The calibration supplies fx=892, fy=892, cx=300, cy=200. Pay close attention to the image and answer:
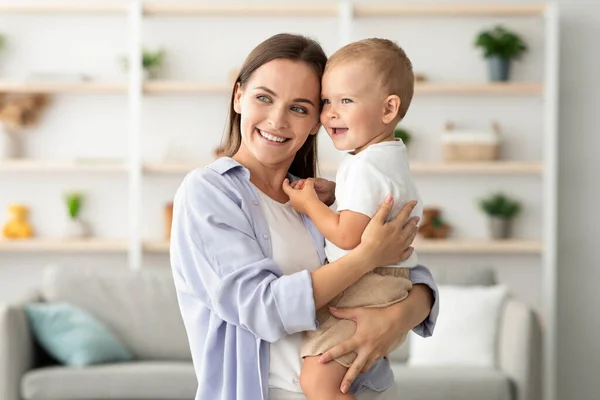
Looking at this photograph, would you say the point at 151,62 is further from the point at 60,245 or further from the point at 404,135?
the point at 404,135

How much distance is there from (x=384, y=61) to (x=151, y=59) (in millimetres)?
3727

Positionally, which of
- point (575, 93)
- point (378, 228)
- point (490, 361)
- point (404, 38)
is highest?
point (404, 38)

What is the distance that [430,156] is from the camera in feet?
17.9

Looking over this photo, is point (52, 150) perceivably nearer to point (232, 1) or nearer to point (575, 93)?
point (232, 1)

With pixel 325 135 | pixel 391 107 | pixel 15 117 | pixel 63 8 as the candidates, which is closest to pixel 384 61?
pixel 391 107

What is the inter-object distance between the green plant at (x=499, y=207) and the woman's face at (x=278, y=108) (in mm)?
3668

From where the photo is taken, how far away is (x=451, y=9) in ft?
17.0

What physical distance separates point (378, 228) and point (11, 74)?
4.42 m

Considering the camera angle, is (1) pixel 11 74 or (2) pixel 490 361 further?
(1) pixel 11 74

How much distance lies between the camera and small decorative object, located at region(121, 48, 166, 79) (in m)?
5.29

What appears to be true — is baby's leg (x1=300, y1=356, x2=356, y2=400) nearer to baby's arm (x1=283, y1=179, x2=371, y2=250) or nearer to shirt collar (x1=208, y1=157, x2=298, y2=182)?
baby's arm (x1=283, y1=179, x2=371, y2=250)

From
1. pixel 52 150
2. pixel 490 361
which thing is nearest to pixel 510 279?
pixel 490 361

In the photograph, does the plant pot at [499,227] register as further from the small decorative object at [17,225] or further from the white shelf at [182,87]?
the small decorative object at [17,225]

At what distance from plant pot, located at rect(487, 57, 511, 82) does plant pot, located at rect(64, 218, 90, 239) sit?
8.53ft
